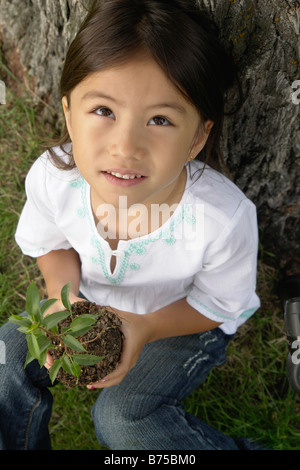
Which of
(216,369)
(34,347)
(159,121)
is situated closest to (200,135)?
(159,121)

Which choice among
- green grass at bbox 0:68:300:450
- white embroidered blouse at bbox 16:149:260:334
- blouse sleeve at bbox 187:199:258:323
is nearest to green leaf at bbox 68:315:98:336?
white embroidered blouse at bbox 16:149:260:334

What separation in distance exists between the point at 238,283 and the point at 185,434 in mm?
572

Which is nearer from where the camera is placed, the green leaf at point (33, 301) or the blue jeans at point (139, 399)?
the green leaf at point (33, 301)

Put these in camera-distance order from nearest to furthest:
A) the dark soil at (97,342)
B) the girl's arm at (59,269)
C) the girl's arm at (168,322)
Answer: the dark soil at (97,342)
the girl's arm at (168,322)
the girl's arm at (59,269)

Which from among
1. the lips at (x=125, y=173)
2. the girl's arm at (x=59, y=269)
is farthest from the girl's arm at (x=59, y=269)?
the lips at (x=125, y=173)

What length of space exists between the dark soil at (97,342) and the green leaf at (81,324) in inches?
3.3

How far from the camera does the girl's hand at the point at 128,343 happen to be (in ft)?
4.51

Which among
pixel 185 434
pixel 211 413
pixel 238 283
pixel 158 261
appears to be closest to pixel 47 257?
pixel 158 261

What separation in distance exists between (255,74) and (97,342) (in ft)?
2.79

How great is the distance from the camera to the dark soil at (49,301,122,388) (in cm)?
124

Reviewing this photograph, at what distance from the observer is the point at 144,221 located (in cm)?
147

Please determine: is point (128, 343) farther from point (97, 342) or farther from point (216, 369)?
point (216, 369)

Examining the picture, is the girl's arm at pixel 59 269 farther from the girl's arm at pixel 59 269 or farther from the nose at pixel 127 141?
the nose at pixel 127 141
